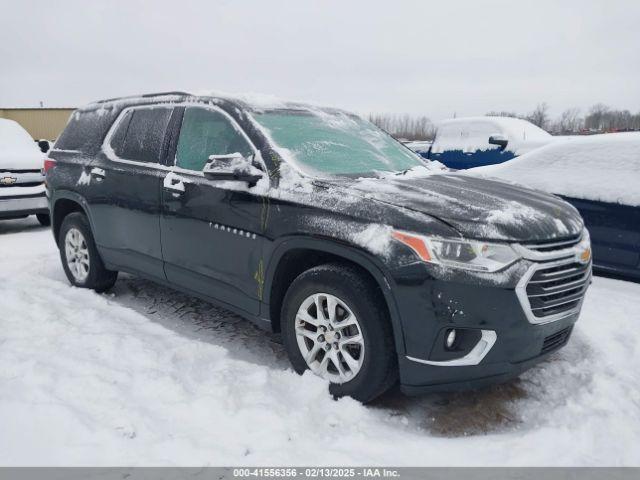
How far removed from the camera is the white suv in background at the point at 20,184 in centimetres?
751

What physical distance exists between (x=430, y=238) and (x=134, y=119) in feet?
9.63

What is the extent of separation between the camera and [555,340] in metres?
2.81

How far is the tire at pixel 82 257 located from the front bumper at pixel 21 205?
10.1ft

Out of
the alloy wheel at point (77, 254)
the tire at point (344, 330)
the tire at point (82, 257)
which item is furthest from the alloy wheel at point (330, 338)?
the alloy wheel at point (77, 254)

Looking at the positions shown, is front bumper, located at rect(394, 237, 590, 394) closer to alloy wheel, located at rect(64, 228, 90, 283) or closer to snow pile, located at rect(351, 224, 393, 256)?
snow pile, located at rect(351, 224, 393, 256)

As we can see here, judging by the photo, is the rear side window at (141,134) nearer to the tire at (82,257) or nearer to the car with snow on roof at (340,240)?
the car with snow on roof at (340,240)

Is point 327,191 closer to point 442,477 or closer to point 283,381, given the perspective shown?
point 283,381

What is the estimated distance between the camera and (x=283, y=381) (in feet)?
10.2

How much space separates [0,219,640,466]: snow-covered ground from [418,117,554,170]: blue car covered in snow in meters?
5.34

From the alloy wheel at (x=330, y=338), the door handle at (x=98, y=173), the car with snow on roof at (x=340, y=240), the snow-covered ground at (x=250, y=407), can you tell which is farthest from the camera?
the door handle at (x=98, y=173)

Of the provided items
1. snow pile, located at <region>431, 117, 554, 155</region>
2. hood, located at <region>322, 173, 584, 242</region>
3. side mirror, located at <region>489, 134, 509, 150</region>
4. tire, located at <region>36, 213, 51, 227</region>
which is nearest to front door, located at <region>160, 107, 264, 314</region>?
hood, located at <region>322, 173, 584, 242</region>

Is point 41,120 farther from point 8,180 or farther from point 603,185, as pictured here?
point 603,185

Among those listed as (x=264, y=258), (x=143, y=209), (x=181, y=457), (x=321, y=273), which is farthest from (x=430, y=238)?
(x=143, y=209)

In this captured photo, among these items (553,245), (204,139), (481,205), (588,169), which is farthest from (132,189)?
(588,169)
